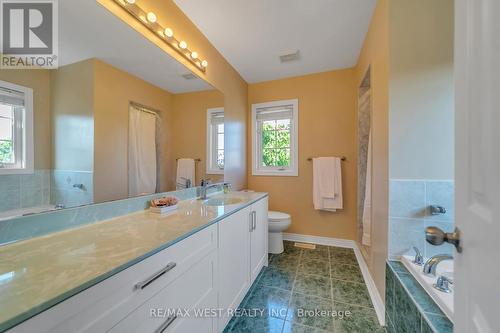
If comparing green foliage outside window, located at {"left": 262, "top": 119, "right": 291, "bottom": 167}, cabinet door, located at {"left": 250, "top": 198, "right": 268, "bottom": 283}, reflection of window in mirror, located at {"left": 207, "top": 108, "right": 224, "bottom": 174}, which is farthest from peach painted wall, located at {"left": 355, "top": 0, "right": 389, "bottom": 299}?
reflection of window in mirror, located at {"left": 207, "top": 108, "right": 224, "bottom": 174}

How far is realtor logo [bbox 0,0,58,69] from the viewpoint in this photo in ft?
2.58

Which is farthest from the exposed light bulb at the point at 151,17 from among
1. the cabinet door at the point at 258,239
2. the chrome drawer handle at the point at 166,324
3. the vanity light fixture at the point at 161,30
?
the chrome drawer handle at the point at 166,324

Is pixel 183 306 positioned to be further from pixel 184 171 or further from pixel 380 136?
pixel 380 136

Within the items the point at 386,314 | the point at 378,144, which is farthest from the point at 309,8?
the point at 386,314

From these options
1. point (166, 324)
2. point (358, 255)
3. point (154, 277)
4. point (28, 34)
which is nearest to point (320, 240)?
point (358, 255)

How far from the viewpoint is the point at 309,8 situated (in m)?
1.63

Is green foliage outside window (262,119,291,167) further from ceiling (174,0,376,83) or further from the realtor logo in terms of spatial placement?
the realtor logo

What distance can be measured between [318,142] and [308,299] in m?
1.84

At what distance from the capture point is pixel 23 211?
81 cm

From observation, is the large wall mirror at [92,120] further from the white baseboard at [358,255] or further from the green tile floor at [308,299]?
the white baseboard at [358,255]

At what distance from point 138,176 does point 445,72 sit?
2092mm

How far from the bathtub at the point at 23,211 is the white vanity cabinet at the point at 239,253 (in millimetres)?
815

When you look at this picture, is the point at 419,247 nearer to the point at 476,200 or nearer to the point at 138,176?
the point at 476,200

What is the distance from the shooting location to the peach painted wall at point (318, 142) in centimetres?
255
